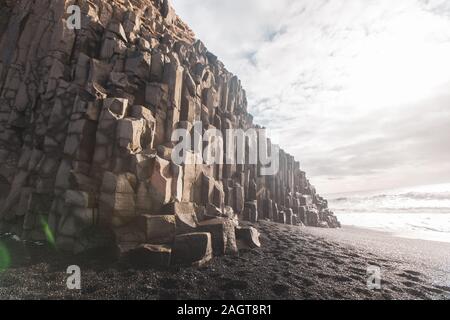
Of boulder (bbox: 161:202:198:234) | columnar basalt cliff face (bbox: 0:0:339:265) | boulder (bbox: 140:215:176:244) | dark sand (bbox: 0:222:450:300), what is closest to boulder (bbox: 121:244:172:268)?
columnar basalt cliff face (bbox: 0:0:339:265)

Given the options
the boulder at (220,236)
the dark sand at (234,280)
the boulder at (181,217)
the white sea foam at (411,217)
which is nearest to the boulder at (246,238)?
the dark sand at (234,280)

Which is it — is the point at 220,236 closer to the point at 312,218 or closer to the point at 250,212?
the point at 250,212

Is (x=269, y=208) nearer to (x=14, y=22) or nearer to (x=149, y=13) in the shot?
(x=149, y=13)

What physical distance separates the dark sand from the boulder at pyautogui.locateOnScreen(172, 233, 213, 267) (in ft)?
1.63

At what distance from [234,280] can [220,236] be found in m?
2.98

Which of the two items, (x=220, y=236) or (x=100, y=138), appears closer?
(x=220, y=236)

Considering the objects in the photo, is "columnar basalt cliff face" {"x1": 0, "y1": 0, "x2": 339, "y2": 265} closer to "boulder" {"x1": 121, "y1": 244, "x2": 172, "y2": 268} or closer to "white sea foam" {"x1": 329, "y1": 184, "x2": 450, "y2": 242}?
"boulder" {"x1": 121, "y1": 244, "x2": 172, "y2": 268}

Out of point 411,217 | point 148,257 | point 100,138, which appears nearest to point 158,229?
point 148,257

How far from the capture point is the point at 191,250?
10859mm

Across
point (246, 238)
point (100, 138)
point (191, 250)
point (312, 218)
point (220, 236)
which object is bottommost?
point (191, 250)

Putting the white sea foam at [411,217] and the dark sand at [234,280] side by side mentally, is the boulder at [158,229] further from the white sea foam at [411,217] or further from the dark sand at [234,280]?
the white sea foam at [411,217]

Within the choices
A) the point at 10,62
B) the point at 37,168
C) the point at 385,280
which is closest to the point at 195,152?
the point at 37,168

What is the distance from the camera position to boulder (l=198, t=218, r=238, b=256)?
12.2m

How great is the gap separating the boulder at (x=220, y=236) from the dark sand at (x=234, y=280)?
0.57 meters
